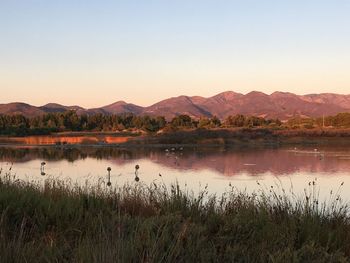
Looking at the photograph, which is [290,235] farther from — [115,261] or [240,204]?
[115,261]

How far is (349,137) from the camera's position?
202ft

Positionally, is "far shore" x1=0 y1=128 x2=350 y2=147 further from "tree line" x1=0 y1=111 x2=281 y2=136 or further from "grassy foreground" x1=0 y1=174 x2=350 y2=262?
"grassy foreground" x1=0 y1=174 x2=350 y2=262

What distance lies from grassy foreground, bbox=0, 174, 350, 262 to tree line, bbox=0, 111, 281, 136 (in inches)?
2944

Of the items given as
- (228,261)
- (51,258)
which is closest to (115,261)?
(51,258)

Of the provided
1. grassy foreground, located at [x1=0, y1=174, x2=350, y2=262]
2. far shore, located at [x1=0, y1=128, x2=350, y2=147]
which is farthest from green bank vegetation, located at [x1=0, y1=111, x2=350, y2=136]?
grassy foreground, located at [x1=0, y1=174, x2=350, y2=262]

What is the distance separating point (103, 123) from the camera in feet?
333

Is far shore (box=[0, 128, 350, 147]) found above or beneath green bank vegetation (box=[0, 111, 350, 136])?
beneath

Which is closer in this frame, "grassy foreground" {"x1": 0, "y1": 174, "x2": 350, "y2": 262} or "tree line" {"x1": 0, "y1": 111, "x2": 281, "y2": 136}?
"grassy foreground" {"x1": 0, "y1": 174, "x2": 350, "y2": 262}

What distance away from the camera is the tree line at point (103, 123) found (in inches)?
3361

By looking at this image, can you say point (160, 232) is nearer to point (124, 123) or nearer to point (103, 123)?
point (124, 123)

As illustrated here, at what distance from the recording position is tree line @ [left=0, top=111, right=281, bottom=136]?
85.4 meters

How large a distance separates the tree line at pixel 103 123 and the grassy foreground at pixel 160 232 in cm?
7479

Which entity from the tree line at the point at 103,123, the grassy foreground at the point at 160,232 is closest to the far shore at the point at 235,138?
the tree line at the point at 103,123

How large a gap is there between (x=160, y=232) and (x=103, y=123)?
320ft
